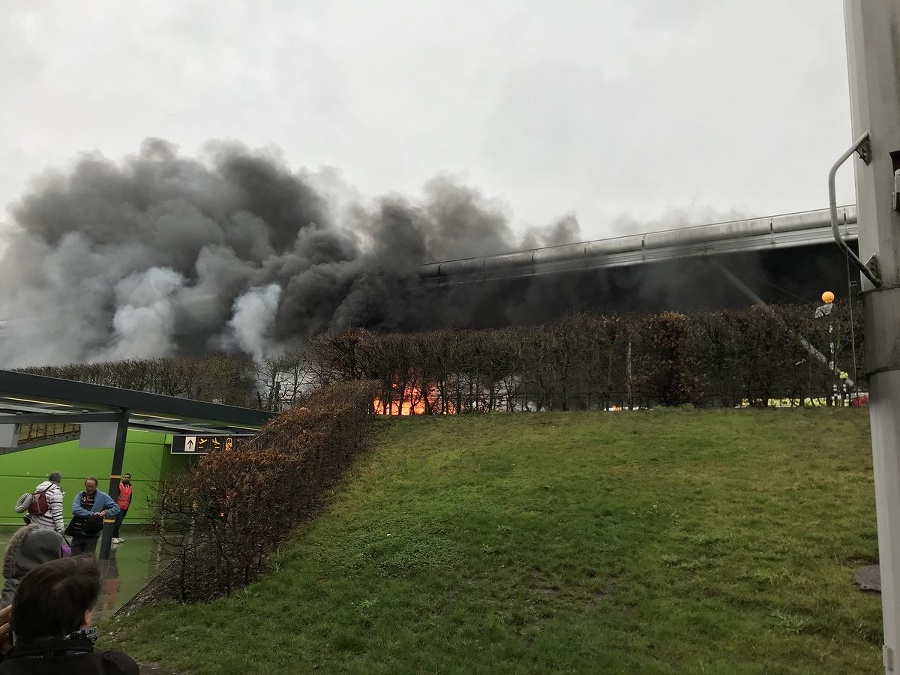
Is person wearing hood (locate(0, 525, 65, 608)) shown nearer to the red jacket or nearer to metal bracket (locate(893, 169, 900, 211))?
metal bracket (locate(893, 169, 900, 211))

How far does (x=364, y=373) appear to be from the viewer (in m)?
18.0

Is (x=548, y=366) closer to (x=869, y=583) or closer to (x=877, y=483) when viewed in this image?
(x=869, y=583)

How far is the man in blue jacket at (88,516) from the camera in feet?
26.2

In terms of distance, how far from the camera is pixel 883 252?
282cm

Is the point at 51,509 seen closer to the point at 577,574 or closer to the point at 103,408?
the point at 103,408

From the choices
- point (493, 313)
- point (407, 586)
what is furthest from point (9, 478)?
point (493, 313)

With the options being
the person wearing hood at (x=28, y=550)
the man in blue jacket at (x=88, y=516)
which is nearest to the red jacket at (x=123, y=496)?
the man in blue jacket at (x=88, y=516)

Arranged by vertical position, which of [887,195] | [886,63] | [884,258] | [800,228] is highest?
[800,228]

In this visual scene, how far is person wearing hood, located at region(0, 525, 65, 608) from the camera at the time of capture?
2869mm

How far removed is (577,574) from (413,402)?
36.5 ft

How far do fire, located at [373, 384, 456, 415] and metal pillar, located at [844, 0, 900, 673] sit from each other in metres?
14.7

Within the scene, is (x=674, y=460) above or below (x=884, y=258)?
below

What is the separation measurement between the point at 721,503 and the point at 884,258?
617cm

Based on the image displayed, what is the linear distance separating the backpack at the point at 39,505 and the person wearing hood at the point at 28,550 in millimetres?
3656
